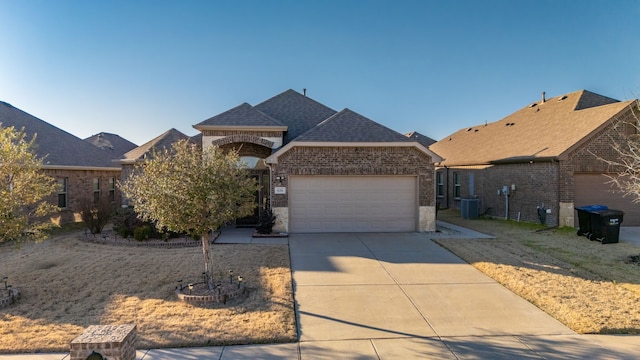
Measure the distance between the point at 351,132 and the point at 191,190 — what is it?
839 cm

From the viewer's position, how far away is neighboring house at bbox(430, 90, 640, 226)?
15.0 metres

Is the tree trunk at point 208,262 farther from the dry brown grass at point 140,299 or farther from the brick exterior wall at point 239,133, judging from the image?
the brick exterior wall at point 239,133

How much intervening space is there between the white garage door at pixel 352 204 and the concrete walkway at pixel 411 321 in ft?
13.5

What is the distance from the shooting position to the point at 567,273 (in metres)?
8.74

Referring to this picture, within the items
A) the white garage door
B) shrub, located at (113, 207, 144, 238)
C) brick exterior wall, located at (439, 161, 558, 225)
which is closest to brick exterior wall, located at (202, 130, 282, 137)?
the white garage door

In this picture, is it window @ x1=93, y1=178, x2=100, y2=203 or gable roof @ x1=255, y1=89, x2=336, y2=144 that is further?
window @ x1=93, y1=178, x2=100, y2=203

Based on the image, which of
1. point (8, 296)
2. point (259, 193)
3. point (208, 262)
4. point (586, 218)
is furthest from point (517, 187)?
point (8, 296)

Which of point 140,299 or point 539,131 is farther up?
point 539,131

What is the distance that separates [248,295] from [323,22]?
1095 cm

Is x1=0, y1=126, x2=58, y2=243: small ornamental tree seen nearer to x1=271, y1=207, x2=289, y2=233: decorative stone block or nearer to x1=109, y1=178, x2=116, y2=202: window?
x1=271, y1=207, x2=289, y2=233: decorative stone block

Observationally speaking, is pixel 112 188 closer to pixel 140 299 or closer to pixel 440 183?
pixel 140 299

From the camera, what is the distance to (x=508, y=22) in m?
14.8

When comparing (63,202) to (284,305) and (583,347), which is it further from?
(583,347)

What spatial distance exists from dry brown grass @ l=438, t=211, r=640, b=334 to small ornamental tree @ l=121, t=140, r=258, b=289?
595 cm
